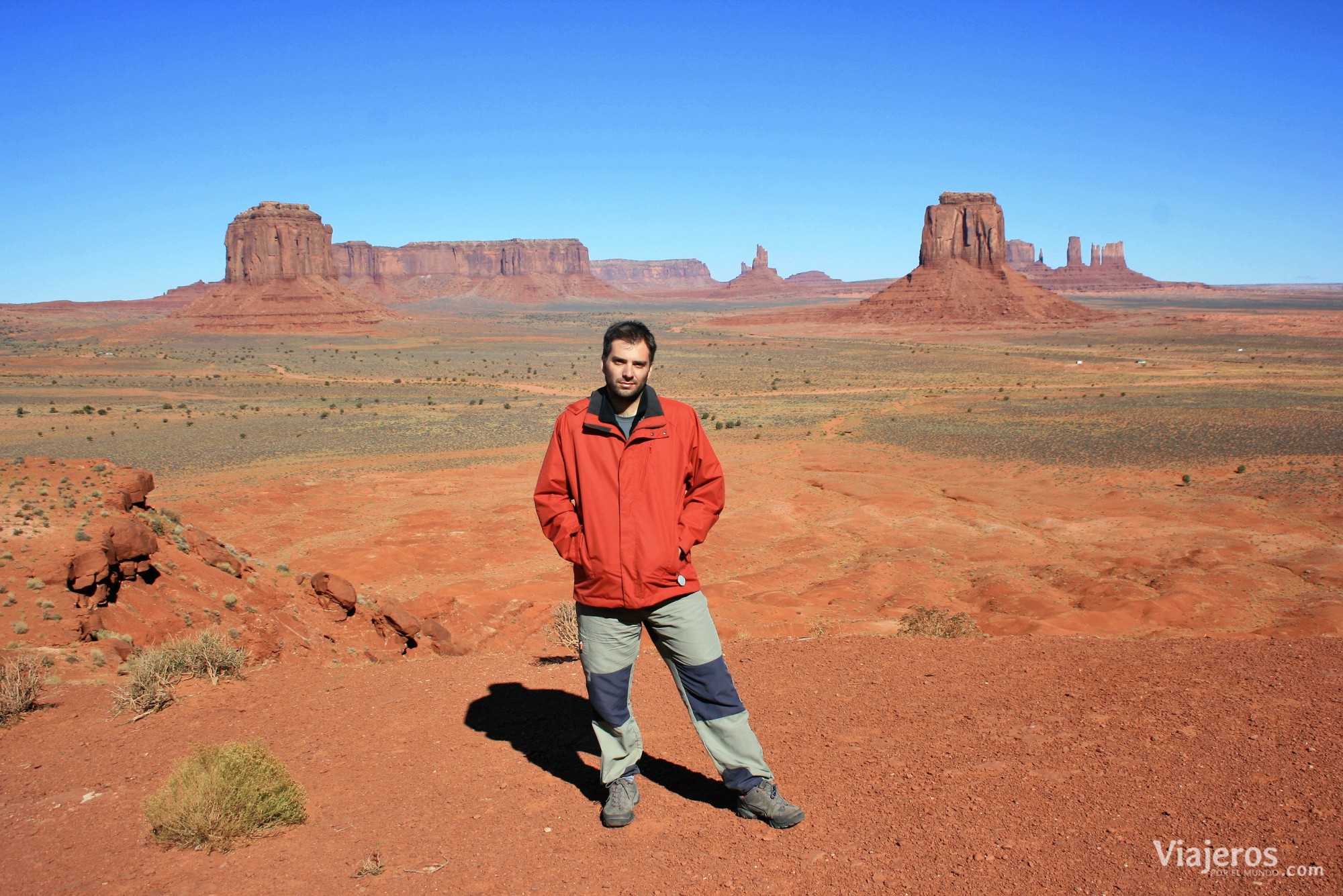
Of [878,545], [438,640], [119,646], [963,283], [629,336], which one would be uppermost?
[963,283]

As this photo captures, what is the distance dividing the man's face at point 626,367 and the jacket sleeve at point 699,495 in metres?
0.30

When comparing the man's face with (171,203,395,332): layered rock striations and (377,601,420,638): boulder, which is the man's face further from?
(171,203,395,332): layered rock striations

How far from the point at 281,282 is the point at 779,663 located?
11097 centimetres

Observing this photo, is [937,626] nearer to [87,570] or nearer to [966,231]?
[87,570]

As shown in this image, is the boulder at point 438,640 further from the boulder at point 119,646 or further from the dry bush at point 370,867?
the dry bush at point 370,867

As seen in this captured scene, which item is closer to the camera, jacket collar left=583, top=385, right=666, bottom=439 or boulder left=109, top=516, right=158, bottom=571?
jacket collar left=583, top=385, right=666, bottom=439

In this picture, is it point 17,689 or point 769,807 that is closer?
point 769,807

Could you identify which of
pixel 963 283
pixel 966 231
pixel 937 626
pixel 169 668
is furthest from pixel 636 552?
pixel 966 231

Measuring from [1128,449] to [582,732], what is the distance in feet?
74.0

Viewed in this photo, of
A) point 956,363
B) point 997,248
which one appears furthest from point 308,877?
point 997,248

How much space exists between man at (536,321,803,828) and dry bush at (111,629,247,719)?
10.2 ft

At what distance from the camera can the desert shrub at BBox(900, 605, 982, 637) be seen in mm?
8312

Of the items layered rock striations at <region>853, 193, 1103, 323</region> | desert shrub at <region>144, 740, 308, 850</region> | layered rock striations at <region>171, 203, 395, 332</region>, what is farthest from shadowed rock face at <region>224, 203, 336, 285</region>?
desert shrub at <region>144, 740, 308, 850</region>

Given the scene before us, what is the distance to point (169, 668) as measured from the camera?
19.0ft
